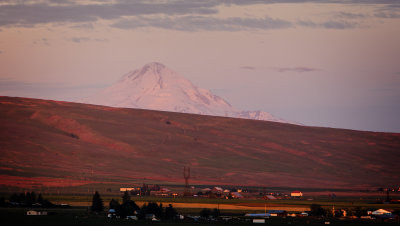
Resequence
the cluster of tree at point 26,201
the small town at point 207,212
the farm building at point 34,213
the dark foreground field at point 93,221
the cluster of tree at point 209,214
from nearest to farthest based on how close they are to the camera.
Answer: the dark foreground field at point 93,221
the small town at point 207,212
the farm building at point 34,213
the cluster of tree at point 209,214
the cluster of tree at point 26,201

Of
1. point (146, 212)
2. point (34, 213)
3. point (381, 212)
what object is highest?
point (381, 212)

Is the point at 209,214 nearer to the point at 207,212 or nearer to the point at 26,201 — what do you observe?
the point at 207,212

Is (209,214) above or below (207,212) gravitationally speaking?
below

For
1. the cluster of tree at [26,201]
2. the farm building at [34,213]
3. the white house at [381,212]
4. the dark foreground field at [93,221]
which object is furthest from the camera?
the cluster of tree at [26,201]

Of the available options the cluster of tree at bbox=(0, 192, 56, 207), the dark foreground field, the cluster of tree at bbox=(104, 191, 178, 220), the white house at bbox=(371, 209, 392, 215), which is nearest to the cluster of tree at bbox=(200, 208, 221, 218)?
the cluster of tree at bbox=(104, 191, 178, 220)

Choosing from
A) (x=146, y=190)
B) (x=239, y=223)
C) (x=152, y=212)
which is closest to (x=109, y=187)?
(x=146, y=190)

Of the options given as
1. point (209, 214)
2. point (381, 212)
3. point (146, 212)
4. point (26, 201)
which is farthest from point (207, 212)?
point (26, 201)

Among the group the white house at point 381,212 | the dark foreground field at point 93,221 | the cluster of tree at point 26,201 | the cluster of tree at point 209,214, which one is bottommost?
the dark foreground field at point 93,221

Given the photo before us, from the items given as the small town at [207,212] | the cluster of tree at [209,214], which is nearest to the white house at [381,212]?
the small town at [207,212]

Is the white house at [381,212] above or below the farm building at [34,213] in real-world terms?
above

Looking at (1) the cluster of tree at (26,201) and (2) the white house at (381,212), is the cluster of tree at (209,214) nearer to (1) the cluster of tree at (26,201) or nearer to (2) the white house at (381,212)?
(2) the white house at (381,212)

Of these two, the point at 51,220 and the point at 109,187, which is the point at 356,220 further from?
the point at 109,187
